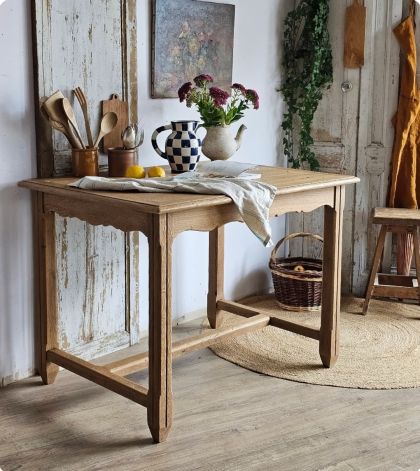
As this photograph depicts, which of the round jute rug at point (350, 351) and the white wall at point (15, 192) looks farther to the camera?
the round jute rug at point (350, 351)

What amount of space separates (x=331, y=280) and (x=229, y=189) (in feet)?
2.86

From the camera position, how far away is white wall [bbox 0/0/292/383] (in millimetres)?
3184

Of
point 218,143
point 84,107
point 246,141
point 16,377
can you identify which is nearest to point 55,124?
point 84,107

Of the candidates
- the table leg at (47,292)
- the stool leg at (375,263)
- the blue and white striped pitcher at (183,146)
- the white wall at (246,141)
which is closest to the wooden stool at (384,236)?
the stool leg at (375,263)

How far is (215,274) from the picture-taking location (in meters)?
4.11

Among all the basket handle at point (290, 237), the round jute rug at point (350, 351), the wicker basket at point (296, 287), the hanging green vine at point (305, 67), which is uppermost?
the hanging green vine at point (305, 67)

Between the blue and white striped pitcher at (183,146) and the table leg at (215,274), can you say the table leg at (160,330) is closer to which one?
the blue and white striped pitcher at (183,146)

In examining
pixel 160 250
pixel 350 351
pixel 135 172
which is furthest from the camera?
pixel 350 351

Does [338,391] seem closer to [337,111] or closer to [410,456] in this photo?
[410,456]

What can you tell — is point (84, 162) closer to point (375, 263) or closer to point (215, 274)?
point (215, 274)

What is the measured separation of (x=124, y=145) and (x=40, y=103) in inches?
16.0

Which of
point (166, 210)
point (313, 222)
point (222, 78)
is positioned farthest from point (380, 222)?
point (166, 210)

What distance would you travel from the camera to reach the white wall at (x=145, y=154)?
3184 millimetres

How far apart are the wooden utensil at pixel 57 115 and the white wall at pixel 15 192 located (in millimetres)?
121
